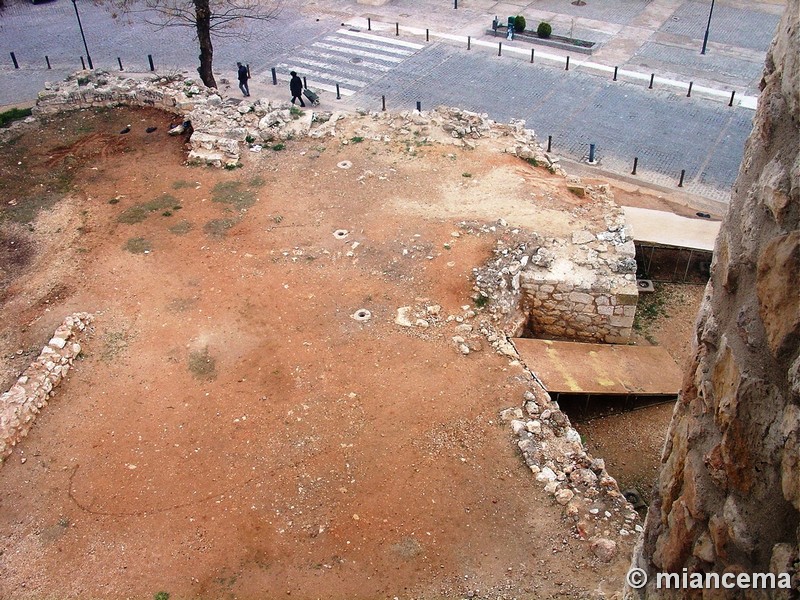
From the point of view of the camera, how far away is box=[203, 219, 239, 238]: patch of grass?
595 inches

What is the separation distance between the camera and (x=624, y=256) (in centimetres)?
1409

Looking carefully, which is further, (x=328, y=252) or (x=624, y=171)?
(x=624, y=171)

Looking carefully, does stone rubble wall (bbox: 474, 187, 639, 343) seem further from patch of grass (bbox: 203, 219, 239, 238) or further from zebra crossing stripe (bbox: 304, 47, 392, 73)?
zebra crossing stripe (bbox: 304, 47, 392, 73)

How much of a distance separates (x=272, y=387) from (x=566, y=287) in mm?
5901

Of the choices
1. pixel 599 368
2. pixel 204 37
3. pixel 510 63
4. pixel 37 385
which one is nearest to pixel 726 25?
pixel 510 63

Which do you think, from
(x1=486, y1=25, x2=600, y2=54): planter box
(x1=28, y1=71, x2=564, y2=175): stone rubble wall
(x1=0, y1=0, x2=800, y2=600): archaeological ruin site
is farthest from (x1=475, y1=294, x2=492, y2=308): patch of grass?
(x1=486, y1=25, x2=600, y2=54): planter box

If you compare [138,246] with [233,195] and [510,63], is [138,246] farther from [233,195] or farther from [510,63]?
[510,63]

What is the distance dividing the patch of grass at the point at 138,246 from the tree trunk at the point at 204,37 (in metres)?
8.70

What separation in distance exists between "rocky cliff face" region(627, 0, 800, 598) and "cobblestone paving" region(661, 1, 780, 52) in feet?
84.4

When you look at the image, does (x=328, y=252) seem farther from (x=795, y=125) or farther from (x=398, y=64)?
(x=398, y=64)

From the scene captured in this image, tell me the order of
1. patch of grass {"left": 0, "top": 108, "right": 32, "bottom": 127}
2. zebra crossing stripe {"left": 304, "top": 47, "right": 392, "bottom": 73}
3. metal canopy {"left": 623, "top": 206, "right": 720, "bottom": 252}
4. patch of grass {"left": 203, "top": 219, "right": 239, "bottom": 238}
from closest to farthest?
patch of grass {"left": 203, "top": 219, "right": 239, "bottom": 238}
metal canopy {"left": 623, "top": 206, "right": 720, "bottom": 252}
patch of grass {"left": 0, "top": 108, "right": 32, "bottom": 127}
zebra crossing stripe {"left": 304, "top": 47, "right": 392, "bottom": 73}

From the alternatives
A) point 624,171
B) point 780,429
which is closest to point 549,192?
point 624,171

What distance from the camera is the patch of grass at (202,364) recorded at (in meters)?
11.9

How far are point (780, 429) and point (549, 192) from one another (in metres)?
13.2
